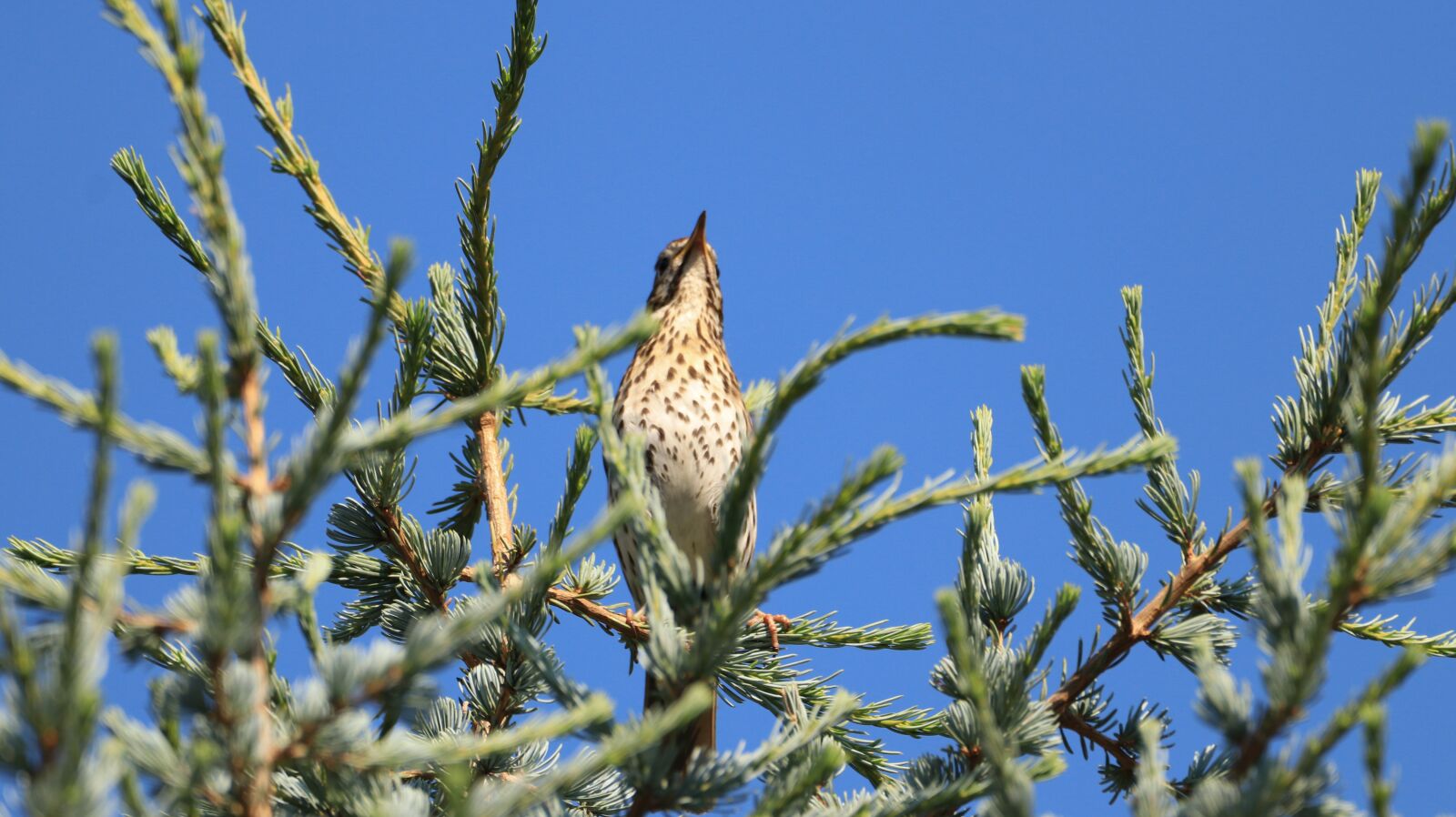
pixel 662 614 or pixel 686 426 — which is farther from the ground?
pixel 686 426

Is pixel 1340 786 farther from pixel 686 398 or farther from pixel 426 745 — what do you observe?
pixel 686 398

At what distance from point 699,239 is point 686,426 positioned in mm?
1083

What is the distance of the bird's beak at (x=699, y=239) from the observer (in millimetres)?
5133

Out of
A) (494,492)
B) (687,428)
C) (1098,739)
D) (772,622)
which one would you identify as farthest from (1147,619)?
(687,428)

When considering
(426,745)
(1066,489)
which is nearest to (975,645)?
(1066,489)

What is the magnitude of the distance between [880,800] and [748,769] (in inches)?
12.8

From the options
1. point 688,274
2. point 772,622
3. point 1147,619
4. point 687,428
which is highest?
point 688,274

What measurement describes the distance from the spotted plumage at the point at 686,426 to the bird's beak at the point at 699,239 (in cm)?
43

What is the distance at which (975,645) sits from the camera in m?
2.01

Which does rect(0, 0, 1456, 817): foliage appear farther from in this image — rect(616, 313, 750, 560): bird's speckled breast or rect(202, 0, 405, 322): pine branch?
rect(616, 313, 750, 560): bird's speckled breast

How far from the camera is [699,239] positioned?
17.0 ft

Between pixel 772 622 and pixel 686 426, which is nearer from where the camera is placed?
pixel 772 622

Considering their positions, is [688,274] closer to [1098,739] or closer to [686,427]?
[686,427]

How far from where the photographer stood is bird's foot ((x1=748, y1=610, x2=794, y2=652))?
10.1ft
